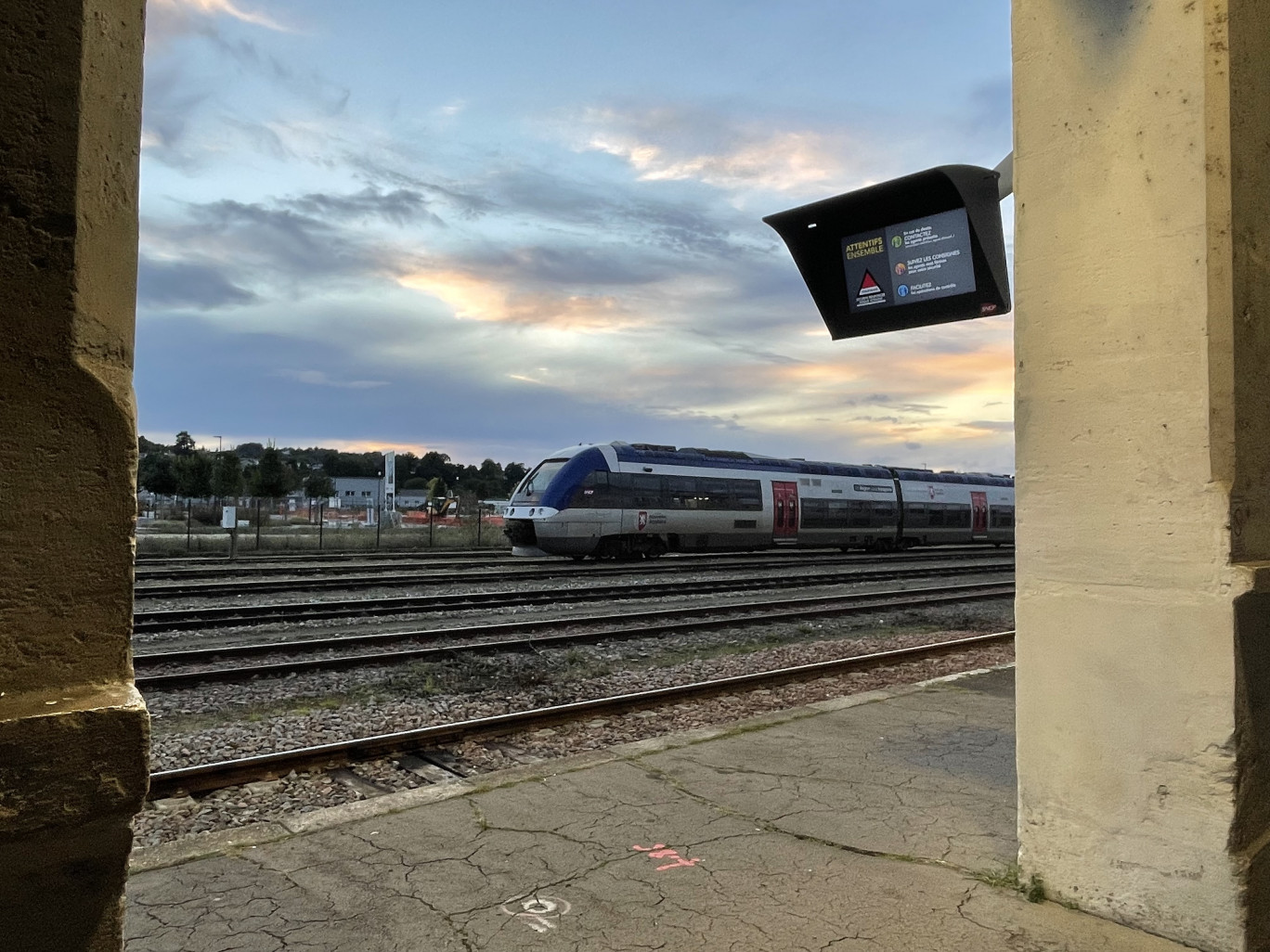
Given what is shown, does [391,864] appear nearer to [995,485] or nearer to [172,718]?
[172,718]

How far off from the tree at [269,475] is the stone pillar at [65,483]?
40.9 meters

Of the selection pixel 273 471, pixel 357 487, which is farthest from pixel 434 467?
pixel 273 471

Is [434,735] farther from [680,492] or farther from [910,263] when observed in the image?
[680,492]

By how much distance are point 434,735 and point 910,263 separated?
4.49 metres

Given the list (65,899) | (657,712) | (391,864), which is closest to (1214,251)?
(65,899)

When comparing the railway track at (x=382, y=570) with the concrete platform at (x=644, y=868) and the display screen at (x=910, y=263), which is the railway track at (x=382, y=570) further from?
the display screen at (x=910, y=263)

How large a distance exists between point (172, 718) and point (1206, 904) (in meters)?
7.18

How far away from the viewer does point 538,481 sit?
2469 cm

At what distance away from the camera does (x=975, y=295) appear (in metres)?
4.61

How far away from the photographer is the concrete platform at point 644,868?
3.31 metres

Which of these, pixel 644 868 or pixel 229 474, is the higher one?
pixel 229 474

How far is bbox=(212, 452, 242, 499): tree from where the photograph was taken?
3803 centimetres

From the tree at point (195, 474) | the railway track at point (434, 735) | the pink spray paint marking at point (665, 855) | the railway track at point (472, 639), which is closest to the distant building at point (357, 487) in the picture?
the tree at point (195, 474)

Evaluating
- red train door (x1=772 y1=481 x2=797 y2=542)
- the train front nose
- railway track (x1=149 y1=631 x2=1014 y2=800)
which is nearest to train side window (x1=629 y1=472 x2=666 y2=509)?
the train front nose
